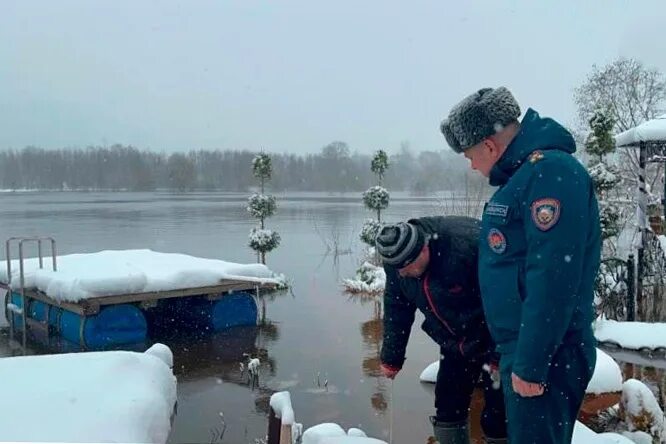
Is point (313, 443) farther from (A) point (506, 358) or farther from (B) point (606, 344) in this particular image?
(B) point (606, 344)

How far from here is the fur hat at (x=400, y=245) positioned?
2.32 metres

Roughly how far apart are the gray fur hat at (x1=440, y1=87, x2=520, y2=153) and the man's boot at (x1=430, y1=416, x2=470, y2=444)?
124cm

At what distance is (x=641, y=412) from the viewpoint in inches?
153

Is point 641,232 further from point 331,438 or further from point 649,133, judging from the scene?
point 331,438

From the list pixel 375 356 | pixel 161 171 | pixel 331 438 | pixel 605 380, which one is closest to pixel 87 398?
pixel 331 438

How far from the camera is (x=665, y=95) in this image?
63.4 ft

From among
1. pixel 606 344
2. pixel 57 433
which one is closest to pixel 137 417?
pixel 57 433

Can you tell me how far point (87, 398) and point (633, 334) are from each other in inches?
243

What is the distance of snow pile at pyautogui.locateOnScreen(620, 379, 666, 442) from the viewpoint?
12.5 ft

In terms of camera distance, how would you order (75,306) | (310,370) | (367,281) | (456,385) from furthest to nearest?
(367,281) → (75,306) → (310,370) → (456,385)

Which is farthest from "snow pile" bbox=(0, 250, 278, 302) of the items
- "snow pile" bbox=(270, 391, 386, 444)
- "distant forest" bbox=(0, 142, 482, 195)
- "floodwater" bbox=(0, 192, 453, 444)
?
"distant forest" bbox=(0, 142, 482, 195)

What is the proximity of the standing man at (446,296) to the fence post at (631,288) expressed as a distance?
579 cm

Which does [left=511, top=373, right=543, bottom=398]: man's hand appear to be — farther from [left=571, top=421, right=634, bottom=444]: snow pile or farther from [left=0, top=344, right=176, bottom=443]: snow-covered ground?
[left=0, top=344, right=176, bottom=443]: snow-covered ground

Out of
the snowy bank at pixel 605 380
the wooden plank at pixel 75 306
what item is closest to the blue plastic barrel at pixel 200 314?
the wooden plank at pixel 75 306
